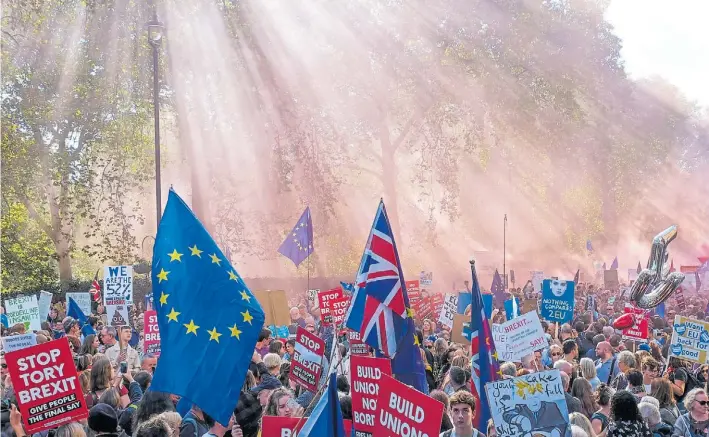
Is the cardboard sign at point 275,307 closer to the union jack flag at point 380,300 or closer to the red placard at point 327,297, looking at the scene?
the red placard at point 327,297

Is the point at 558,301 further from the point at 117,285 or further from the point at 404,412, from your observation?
the point at 404,412

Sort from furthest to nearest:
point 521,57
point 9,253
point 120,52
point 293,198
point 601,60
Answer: point 601,60, point 521,57, point 293,198, point 120,52, point 9,253

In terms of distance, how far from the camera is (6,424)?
288 inches

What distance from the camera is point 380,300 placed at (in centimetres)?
867

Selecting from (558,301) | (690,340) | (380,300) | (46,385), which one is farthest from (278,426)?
(558,301)

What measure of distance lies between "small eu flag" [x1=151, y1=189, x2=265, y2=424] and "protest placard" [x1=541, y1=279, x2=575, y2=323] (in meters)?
10.2

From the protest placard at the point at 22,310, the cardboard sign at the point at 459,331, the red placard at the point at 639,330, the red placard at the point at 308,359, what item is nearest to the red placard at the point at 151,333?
the red placard at the point at 308,359

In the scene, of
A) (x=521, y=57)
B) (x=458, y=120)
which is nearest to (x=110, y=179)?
(x=458, y=120)

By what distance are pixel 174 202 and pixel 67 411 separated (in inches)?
81.6

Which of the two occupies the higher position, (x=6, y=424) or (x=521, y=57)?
(x=521, y=57)

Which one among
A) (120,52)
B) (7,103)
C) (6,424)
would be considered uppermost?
(120,52)

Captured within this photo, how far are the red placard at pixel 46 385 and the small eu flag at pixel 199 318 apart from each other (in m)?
1.28

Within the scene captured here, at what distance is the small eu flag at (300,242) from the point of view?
1967 centimetres

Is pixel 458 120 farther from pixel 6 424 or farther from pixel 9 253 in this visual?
pixel 6 424
